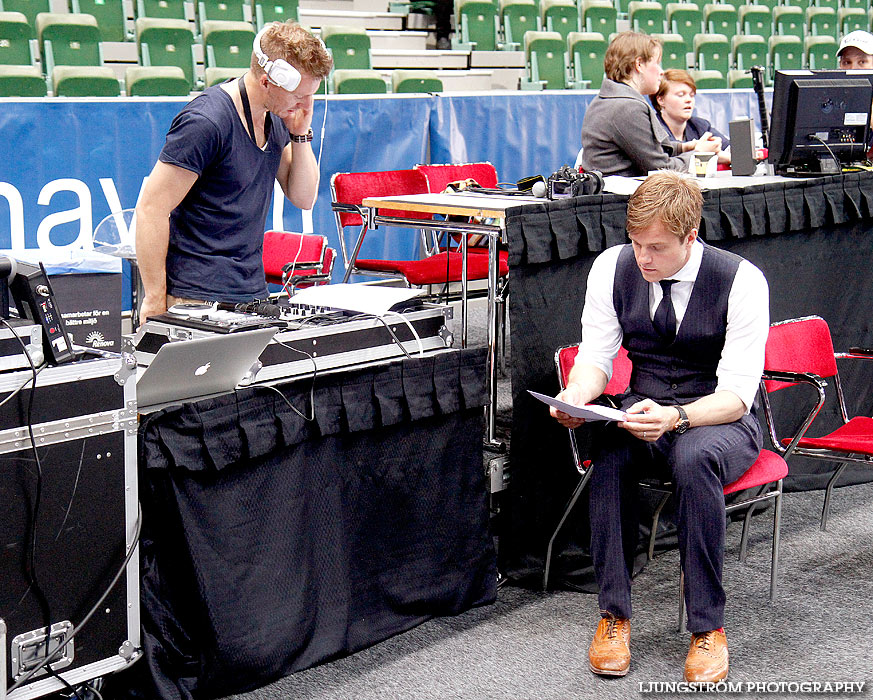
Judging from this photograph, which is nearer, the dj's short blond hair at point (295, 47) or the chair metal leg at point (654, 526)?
the dj's short blond hair at point (295, 47)

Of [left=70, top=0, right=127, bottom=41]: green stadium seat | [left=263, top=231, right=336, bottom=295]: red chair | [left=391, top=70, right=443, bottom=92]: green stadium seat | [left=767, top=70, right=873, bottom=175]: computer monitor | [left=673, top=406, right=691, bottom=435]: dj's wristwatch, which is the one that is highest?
[left=70, top=0, right=127, bottom=41]: green stadium seat

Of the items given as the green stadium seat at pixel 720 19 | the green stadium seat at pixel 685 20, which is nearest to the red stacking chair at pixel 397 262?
the green stadium seat at pixel 685 20

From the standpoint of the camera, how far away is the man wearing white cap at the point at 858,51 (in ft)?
15.9

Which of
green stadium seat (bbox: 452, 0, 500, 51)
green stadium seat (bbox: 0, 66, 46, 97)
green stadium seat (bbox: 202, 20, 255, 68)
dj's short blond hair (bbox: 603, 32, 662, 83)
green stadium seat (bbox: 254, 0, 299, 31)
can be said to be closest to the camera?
dj's short blond hair (bbox: 603, 32, 662, 83)

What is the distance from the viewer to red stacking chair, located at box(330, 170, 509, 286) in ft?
15.0

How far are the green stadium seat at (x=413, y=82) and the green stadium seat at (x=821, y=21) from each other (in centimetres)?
544

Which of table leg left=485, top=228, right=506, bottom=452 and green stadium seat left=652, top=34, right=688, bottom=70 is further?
green stadium seat left=652, top=34, right=688, bottom=70

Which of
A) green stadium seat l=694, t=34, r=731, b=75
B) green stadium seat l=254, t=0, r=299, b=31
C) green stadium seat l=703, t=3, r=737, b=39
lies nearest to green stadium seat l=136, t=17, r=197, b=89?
green stadium seat l=254, t=0, r=299, b=31

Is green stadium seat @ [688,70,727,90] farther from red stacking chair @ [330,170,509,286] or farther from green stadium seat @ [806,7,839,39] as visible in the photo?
red stacking chair @ [330,170,509,286]

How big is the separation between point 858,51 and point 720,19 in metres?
5.51

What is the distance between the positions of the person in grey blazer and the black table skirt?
1749 millimetres

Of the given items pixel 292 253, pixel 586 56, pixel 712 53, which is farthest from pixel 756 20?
pixel 292 253

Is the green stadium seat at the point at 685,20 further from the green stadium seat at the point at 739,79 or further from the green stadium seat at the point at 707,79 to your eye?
the green stadium seat at the point at 707,79

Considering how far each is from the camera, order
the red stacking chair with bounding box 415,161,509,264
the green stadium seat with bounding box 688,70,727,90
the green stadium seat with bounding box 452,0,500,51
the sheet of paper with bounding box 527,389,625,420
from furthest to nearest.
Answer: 1. the green stadium seat with bounding box 452,0,500,51
2. the green stadium seat with bounding box 688,70,727,90
3. the red stacking chair with bounding box 415,161,509,264
4. the sheet of paper with bounding box 527,389,625,420
